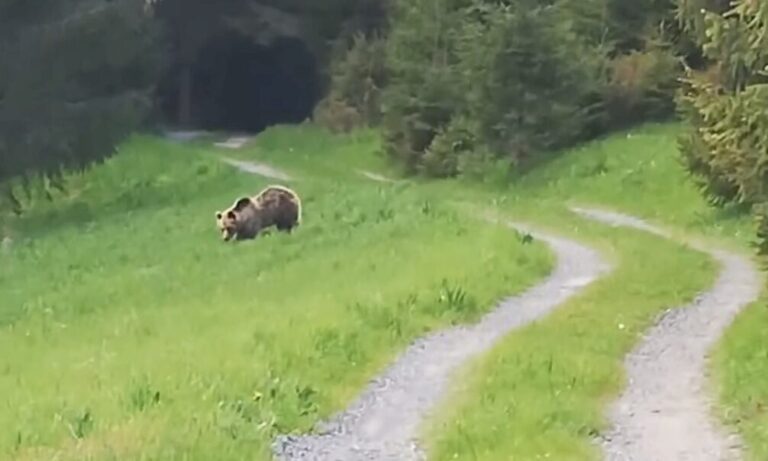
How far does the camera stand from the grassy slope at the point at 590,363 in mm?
10945

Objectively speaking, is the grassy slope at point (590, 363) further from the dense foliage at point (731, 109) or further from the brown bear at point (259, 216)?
the brown bear at point (259, 216)

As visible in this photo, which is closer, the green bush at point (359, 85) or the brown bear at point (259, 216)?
the brown bear at point (259, 216)

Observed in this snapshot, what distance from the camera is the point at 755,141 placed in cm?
1738

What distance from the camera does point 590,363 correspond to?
45.2ft

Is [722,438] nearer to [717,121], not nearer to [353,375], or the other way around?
[353,375]

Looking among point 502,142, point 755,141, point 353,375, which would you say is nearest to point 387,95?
point 502,142

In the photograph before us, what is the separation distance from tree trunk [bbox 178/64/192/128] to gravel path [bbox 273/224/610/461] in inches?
1672

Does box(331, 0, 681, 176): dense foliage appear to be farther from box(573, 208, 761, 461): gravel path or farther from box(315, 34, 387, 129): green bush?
box(573, 208, 761, 461): gravel path

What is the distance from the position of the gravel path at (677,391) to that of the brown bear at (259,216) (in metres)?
8.68

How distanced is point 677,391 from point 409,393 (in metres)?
2.35

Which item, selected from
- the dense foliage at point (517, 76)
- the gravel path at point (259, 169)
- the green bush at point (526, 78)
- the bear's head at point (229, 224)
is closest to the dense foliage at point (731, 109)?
the green bush at point (526, 78)

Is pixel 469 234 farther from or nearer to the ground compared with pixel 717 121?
nearer to the ground

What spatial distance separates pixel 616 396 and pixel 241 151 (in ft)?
119

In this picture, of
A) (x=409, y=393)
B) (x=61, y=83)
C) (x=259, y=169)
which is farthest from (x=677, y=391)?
(x=259, y=169)
